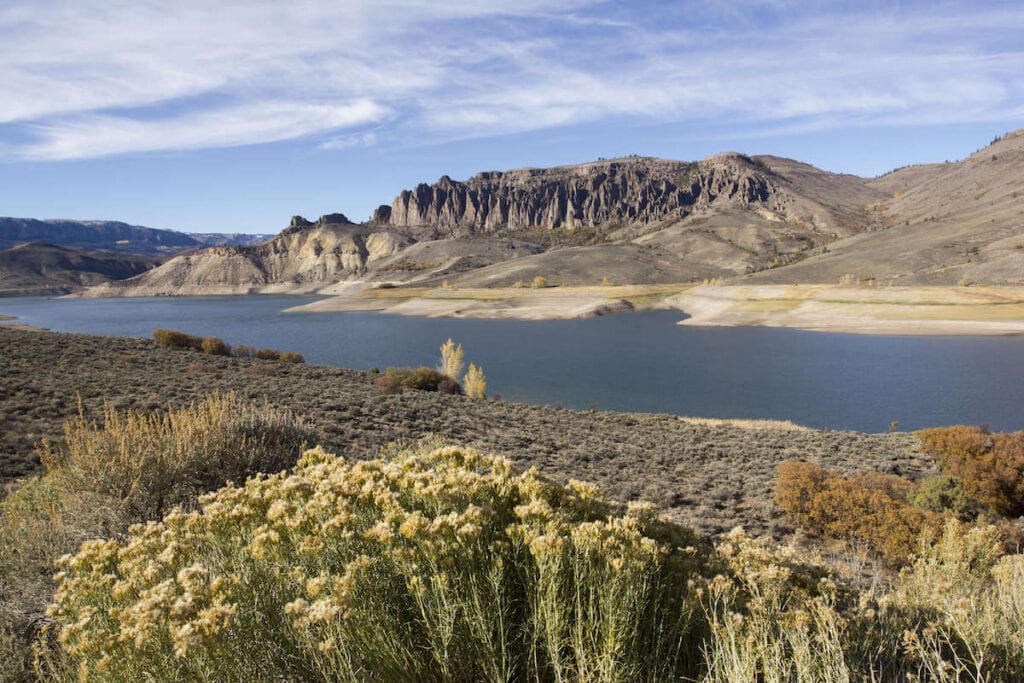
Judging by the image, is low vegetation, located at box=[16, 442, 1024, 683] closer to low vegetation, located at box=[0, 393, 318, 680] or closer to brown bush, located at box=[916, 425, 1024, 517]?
low vegetation, located at box=[0, 393, 318, 680]

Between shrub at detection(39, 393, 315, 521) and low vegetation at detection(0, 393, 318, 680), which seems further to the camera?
shrub at detection(39, 393, 315, 521)

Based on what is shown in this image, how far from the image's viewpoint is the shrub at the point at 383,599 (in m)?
2.07

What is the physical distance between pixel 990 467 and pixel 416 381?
19648mm

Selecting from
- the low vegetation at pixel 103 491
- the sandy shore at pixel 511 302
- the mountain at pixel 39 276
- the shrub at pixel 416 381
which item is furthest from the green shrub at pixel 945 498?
the mountain at pixel 39 276

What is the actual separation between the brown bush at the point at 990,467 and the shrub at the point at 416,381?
17.5m

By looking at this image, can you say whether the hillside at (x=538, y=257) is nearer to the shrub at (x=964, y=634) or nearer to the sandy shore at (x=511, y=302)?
the sandy shore at (x=511, y=302)

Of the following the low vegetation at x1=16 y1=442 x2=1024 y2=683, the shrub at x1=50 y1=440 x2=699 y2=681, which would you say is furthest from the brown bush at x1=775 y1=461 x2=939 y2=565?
the shrub at x1=50 y1=440 x2=699 y2=681

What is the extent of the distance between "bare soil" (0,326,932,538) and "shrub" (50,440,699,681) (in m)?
7.81

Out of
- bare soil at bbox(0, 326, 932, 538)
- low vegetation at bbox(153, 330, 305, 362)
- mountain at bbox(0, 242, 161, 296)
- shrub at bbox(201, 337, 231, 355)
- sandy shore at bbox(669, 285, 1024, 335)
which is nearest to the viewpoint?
bare soil at bbox(0, 326, 932, 538)

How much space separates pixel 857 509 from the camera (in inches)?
381

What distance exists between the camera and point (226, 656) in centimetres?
207

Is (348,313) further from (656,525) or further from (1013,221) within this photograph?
(1013,221)

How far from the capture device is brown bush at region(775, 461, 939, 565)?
8.79m

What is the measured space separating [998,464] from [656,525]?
1216 cm
